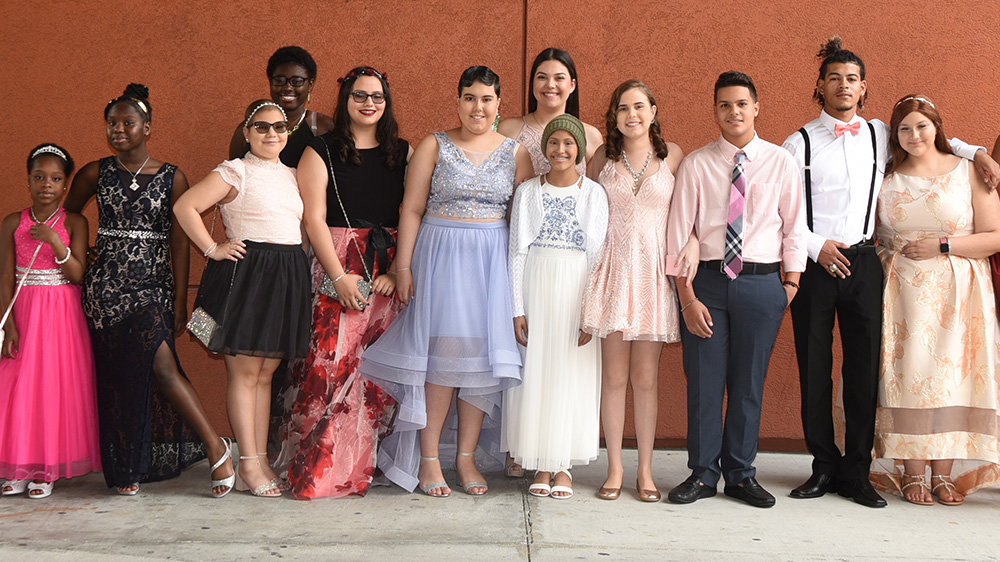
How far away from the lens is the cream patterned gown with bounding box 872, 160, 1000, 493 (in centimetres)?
360

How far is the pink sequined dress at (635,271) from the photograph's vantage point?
135 inches

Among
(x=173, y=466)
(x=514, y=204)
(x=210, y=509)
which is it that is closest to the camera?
(x=210, y=509)

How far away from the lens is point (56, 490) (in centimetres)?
363

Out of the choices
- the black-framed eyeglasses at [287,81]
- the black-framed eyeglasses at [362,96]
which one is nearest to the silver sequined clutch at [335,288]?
the black-framed eyeglasses at [362,96]

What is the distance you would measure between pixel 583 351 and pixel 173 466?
2.00m

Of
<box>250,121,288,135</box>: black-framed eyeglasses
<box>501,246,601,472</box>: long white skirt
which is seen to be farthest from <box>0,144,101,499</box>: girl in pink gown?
<box>501,246,601,472</box>: long white skirt

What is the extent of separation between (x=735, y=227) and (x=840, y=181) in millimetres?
604

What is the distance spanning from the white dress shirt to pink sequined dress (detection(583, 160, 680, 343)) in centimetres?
66

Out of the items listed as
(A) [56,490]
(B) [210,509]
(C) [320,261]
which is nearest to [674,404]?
(C) [320,261]

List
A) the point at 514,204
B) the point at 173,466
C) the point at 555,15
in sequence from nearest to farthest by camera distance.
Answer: the point at 514,204, the point at 173,466, the point at 555,15

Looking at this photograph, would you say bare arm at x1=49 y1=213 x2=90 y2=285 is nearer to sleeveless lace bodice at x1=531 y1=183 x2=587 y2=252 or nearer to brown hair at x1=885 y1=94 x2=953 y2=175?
sleeveless lace bodice at x1=531 y1=183 x2=587 y2=252

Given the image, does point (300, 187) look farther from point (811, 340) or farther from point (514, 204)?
point (811, 340)

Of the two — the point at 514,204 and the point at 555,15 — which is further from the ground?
the point at 555,15

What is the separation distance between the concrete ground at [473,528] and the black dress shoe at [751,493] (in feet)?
0.13
